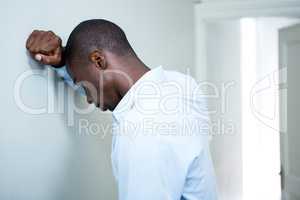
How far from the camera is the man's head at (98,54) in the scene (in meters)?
0.93

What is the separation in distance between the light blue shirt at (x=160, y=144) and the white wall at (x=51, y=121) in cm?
27

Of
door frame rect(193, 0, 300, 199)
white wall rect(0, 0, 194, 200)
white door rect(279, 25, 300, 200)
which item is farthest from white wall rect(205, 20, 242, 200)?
white wall rect(0, 0, 194, 200)

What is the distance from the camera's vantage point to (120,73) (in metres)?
0.94

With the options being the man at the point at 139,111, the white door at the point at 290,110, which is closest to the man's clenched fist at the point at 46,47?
the man at the point at 139,111

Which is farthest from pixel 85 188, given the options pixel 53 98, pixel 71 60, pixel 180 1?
pixel 180 1

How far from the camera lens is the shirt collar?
89 cm

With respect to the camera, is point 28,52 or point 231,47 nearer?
point 28,52

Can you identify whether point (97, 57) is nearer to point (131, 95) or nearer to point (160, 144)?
point (131, 95)

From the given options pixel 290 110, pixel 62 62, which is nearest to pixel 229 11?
pixel 290 110

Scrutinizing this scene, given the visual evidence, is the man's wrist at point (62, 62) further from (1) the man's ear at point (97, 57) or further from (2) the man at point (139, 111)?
(1) the man's ear at point (97, 57)

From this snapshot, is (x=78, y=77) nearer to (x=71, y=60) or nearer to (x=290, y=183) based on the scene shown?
(x=71, y=60)

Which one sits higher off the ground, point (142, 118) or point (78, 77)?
point (78, 77)

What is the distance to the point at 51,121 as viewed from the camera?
1.07 m

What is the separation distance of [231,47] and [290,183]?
39.4 inches
